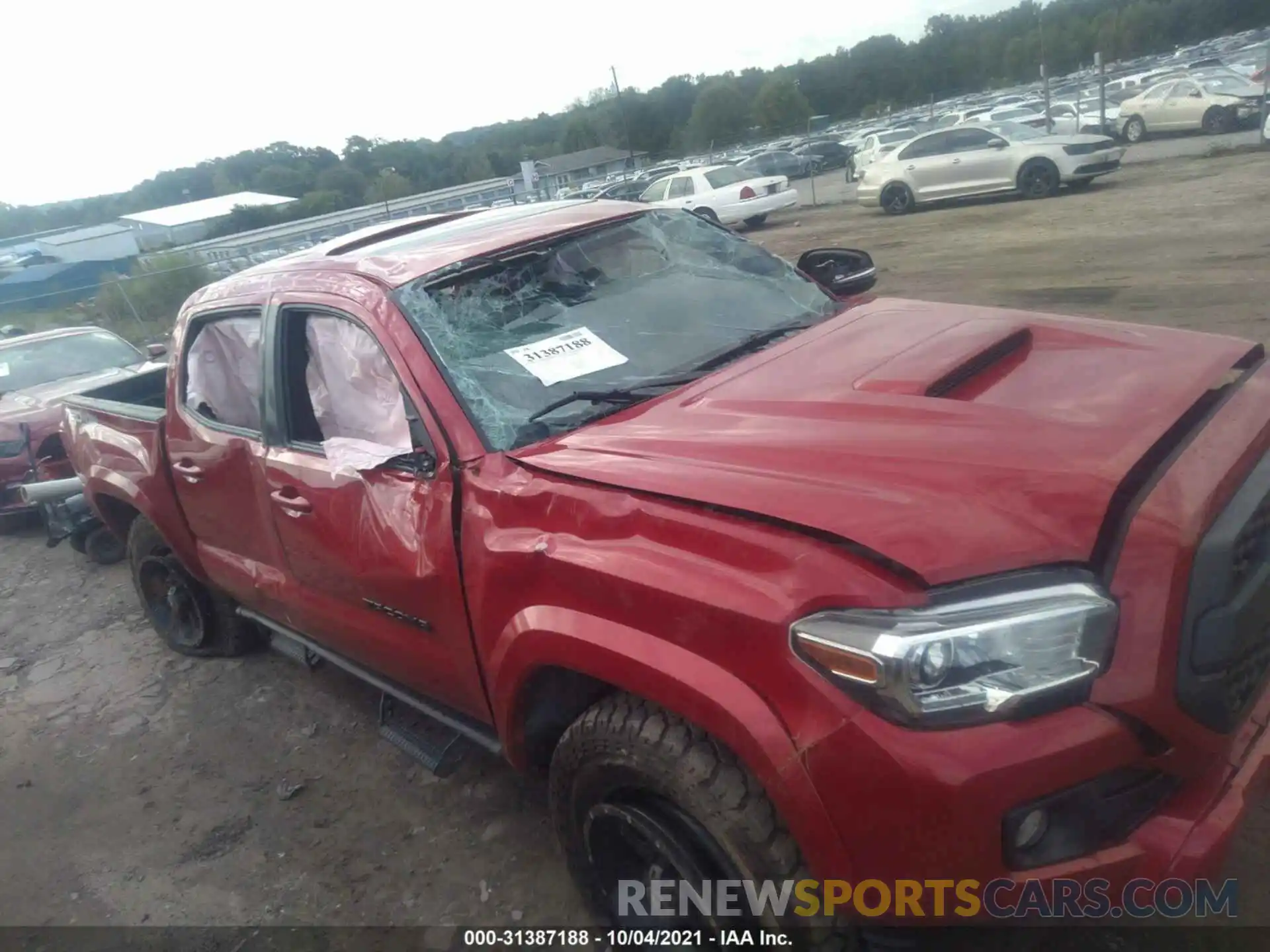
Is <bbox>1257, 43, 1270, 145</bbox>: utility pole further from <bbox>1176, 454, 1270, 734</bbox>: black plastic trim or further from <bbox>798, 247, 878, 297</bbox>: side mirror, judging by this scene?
<bbox>1176, 454, 1270, 734</bbox>: black plastic trim

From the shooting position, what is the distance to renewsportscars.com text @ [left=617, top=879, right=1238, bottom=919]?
5.46ft

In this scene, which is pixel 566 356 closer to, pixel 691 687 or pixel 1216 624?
pixel 691 687

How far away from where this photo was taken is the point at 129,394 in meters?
5.57

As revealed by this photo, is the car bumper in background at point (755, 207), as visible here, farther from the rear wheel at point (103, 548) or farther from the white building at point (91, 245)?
the white building at point (91, 245)

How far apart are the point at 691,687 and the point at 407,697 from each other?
5.07 ft

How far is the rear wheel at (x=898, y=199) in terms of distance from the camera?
59.4 ft

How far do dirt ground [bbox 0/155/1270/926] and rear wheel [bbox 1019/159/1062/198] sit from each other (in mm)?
9883

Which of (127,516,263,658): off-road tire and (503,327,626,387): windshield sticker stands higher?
(503,327,626,387): windshield sticker

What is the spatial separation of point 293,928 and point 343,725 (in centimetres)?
123

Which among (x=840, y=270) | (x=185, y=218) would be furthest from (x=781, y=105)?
(x=840, y=270)

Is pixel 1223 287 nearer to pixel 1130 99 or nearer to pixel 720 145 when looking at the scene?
pixel 1130 99


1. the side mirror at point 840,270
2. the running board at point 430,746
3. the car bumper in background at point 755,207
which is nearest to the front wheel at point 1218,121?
the car bumper in background at point 755,207

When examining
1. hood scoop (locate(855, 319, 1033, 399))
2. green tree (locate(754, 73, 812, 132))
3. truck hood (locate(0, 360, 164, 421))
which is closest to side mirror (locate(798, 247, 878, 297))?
hood scoop (locate(855, 319, 1033, 399))

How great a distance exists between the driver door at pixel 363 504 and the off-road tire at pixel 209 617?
1384mm
